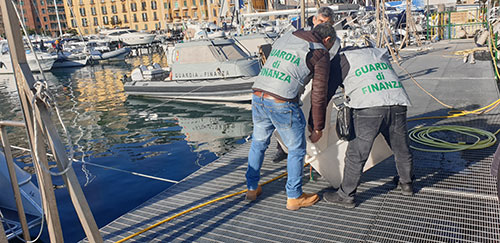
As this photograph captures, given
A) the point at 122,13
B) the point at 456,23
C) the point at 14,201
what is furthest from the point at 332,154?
the point at 122,13

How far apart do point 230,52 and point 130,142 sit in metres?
6.33

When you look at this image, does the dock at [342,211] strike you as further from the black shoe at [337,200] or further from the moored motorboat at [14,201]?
the moored motorboat at [14,201]

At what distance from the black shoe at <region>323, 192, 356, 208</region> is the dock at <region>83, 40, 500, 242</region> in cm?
5

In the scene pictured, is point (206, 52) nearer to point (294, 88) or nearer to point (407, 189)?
point (294, 88)

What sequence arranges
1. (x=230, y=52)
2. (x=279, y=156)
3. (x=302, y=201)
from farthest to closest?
(x=230, y=52) < (x=279, y=156) < (x=302, y=201)

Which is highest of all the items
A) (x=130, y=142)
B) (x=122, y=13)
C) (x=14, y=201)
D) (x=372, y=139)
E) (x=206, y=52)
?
(x=122, y=13)

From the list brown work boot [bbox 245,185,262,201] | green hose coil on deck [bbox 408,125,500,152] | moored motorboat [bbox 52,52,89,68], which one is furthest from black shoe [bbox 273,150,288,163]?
moored motorboat [bbox 52,52,89,68]

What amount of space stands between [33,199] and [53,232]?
2.88m

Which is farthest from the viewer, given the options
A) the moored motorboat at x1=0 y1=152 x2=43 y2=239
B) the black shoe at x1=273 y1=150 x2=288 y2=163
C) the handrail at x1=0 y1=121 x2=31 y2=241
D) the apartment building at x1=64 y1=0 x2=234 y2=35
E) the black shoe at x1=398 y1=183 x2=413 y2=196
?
the apartment building at x1=64 y1=0 x2=234 y2=35

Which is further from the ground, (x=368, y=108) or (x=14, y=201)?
(x=368, y=108)

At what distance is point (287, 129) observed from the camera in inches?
139

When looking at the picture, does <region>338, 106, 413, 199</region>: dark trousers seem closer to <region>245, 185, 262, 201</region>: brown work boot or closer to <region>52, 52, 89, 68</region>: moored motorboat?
<region>245, 185, 262, 201</region>: brown work boot

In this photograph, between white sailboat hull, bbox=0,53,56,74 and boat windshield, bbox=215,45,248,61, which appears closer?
boat windshield, bbox=215,45,248,61

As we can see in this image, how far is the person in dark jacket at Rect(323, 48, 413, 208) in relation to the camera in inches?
137
